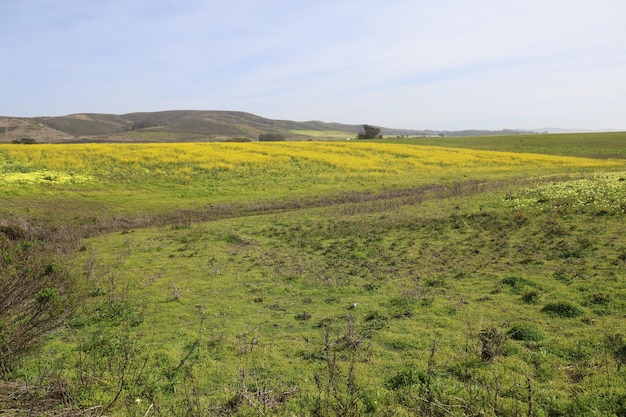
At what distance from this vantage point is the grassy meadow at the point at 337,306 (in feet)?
20.5

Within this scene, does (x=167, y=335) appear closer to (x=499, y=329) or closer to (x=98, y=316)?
(x=98, y=316)

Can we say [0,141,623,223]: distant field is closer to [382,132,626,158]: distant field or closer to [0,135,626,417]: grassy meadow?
[0,135,626,417]: grassy meadow

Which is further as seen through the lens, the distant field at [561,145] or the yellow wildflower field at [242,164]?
the distant field at [561,145]

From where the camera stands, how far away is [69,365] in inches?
292

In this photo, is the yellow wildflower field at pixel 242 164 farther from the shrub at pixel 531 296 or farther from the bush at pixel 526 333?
the bush at pixel 526 333

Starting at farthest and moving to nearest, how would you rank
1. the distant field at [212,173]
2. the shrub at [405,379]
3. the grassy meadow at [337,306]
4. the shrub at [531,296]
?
the distant field at [212,173] < the shrub at [531,296] < the shrub at [405,379] < the grassy meadow at [337,306]

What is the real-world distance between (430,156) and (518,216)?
39.2 m

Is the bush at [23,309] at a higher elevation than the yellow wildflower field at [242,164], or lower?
lower

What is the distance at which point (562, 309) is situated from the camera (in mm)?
9344

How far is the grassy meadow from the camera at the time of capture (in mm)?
6254

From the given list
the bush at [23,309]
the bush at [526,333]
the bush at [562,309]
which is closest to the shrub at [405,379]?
the bush at [526,333]

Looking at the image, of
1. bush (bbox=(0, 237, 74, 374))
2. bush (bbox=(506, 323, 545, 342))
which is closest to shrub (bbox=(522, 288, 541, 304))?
bush (bbox=(506, 323, 545, 342))

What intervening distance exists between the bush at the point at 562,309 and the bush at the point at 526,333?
4.15 ft

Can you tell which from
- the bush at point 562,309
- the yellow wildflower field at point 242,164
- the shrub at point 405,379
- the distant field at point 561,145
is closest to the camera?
the shrub at point 405,379
